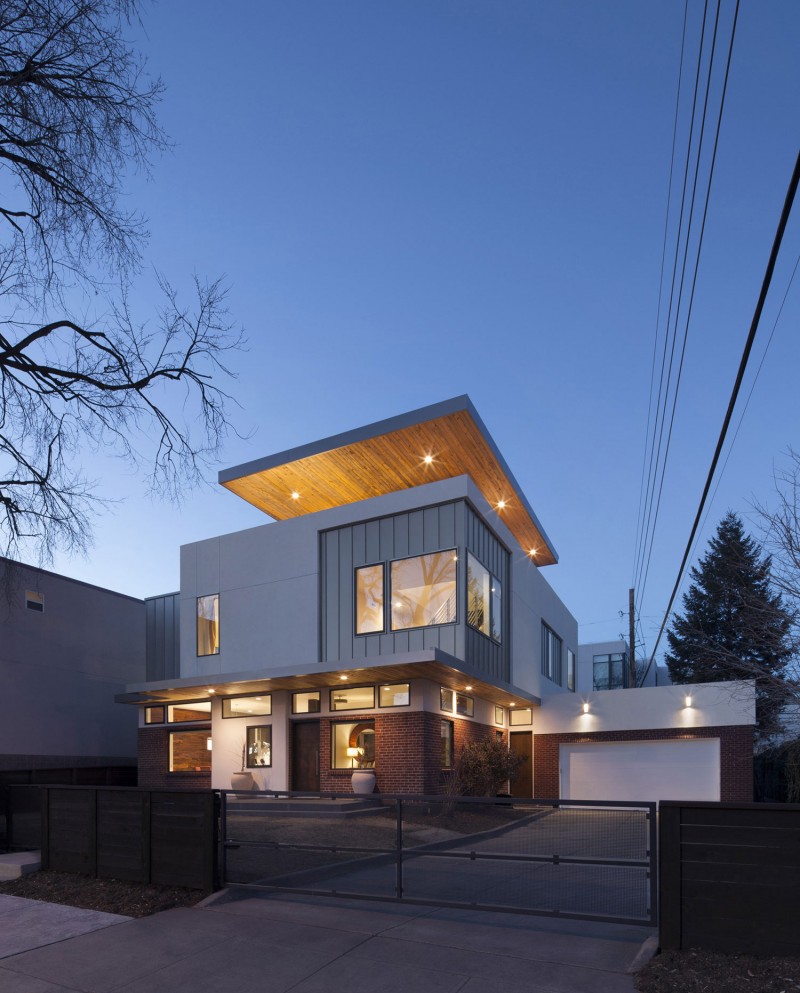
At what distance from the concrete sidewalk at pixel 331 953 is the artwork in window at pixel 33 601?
19.5 m

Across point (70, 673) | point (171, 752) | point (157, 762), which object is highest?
point (70, 673)

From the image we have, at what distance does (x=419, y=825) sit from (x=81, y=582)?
2262 centimetres

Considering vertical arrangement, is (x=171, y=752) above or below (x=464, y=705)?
below

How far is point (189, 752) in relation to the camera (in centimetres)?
2391

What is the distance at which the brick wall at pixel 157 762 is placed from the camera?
23906 millimetres

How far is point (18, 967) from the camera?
6.87 meters

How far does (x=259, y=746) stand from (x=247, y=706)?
1.15 m

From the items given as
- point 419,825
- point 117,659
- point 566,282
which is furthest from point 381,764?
point 566,282

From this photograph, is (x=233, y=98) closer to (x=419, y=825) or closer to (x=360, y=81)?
(x=360, y=81)

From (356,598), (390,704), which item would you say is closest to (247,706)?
(356,598)

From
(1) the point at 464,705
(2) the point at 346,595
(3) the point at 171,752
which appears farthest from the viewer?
(3) the point at 171,752

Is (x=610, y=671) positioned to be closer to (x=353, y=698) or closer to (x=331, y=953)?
(x=353, y=698)

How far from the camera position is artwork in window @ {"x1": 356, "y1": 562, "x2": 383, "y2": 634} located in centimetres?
2105

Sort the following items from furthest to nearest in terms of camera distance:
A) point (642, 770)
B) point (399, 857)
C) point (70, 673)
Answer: point (70, 673) < point (642, 770) < point (399, 857)
